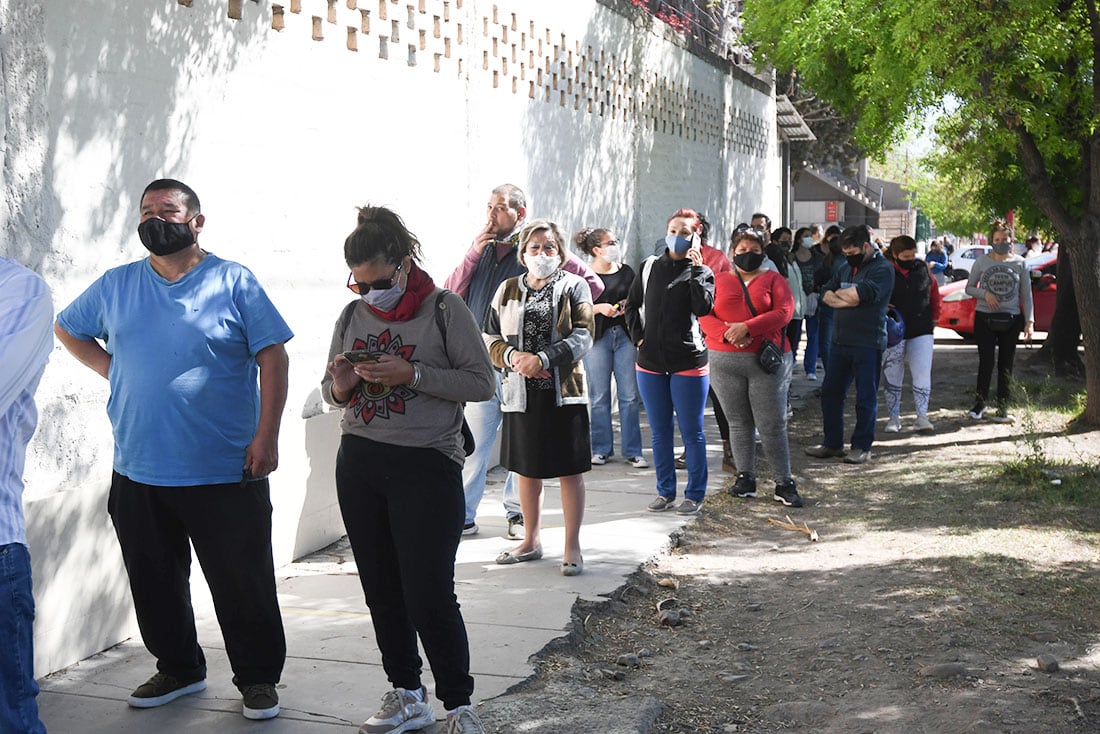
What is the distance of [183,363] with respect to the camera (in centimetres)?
445

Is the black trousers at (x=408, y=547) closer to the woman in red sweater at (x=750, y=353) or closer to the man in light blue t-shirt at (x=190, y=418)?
the man in light blue t-shirt at (x=190, y=418)

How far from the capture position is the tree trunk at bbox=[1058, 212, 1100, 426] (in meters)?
11.5

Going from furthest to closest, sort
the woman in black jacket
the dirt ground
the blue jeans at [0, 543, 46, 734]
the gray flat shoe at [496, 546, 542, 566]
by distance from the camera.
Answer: the woman in black jacket, the gray flat shoe at [496, 546, 542, 566], the dirt ground, the blue jeans at [0, 543, 46, 734]

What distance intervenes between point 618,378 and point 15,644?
286 inches

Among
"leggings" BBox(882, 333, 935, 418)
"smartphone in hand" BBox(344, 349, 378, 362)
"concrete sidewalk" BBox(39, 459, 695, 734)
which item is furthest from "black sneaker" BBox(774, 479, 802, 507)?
"smartphone in hand" BBox(344, 349, 378, 362)

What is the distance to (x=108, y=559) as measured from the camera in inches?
215

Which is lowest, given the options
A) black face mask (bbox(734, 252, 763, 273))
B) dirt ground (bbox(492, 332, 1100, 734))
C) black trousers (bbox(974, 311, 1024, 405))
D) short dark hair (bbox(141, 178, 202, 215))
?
dirt ground (bbox(492, 332, 1100, 734))

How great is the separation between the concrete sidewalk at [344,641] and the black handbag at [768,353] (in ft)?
3.87

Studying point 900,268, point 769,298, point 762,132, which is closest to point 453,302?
point 769,298

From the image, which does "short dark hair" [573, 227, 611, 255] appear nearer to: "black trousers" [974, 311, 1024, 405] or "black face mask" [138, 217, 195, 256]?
"black trousers" [974, 311, 1024, 405]

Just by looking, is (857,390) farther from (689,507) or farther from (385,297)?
(385,297)

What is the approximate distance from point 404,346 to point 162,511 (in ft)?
3.58

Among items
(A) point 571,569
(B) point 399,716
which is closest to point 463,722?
(B) point 399,716

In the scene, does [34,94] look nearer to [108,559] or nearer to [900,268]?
[108,559]
